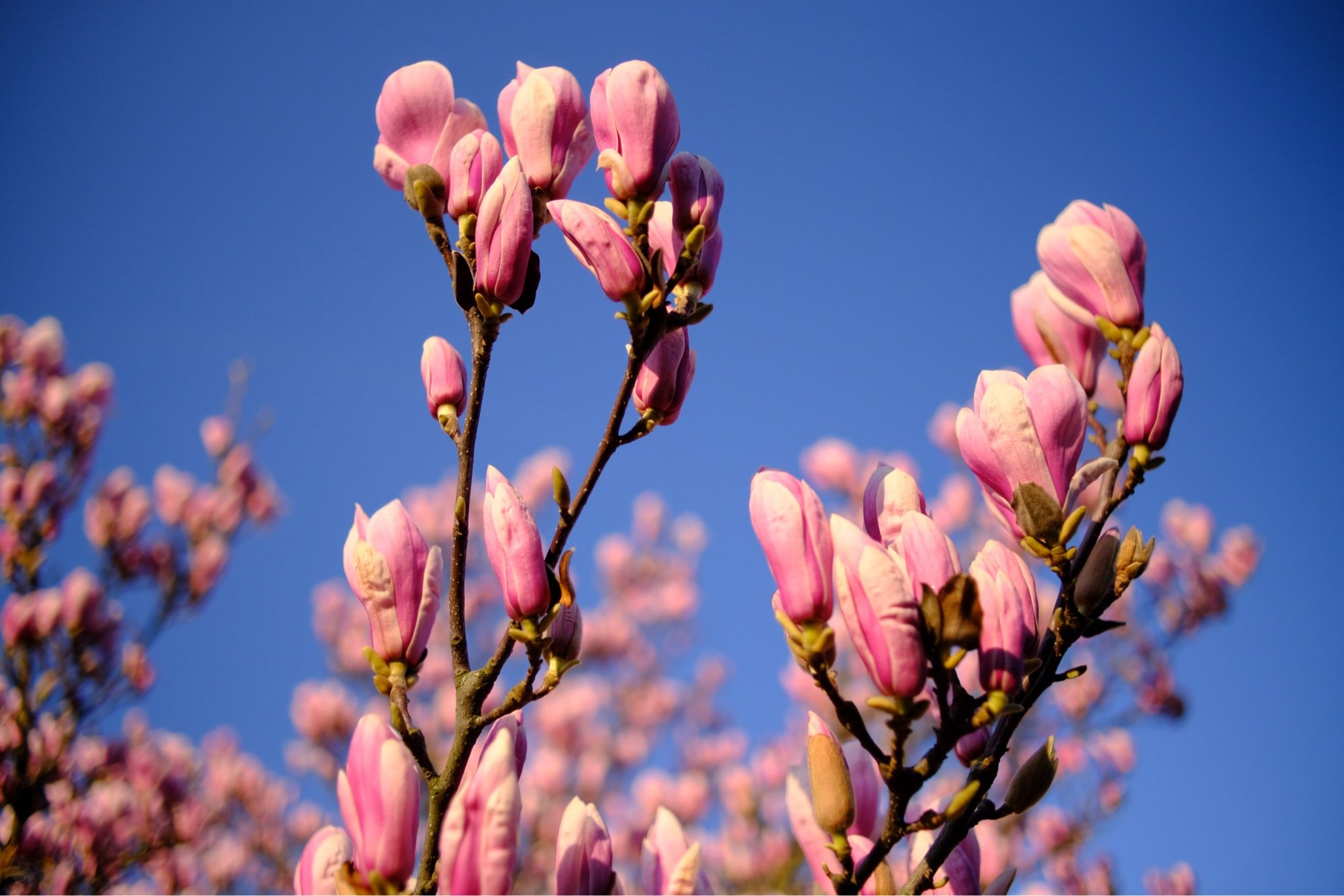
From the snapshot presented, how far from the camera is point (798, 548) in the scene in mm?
1039

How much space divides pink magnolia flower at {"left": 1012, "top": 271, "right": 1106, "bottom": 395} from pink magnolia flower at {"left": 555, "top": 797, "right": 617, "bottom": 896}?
1076 millimetres

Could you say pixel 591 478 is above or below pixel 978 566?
above

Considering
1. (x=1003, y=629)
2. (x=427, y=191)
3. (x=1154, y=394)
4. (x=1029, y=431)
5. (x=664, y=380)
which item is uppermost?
(x=427, y=191)

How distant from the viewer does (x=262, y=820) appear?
278 inches

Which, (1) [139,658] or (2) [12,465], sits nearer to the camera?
(1) [139,658]

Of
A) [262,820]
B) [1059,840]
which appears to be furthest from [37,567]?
[1059,840]

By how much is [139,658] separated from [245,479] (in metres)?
1.65

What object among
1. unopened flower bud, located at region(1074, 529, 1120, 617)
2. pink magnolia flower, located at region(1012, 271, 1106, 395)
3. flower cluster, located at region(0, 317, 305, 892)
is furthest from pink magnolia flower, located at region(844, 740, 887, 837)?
flower cluster, located at region(0, 317, 305, 892)

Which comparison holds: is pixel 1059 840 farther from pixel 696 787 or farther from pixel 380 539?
pixel 380 539

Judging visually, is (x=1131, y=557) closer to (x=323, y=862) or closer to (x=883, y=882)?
(x=883, y=882)

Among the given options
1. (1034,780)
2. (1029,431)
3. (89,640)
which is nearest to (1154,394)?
(1029,431)

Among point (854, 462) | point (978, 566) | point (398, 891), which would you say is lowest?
point (398, 891)

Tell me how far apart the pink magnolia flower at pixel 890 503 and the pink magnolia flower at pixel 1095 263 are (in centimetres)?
55

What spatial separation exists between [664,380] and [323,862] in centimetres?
79
